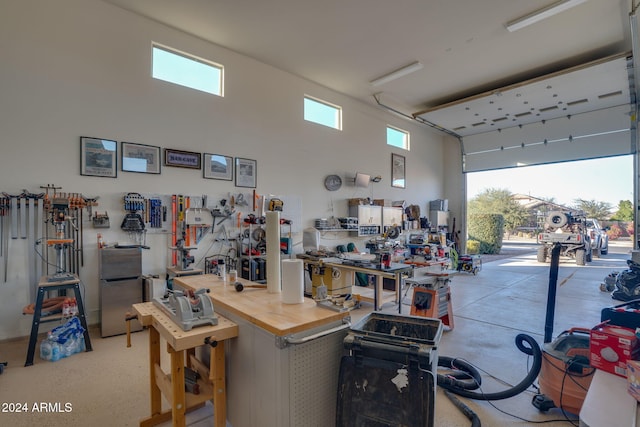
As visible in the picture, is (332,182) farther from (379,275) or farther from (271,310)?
(271,310)

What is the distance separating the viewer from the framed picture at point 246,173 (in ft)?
16.5

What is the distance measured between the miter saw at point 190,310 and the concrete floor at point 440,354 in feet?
3.08

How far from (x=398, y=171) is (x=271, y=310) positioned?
7136 mm

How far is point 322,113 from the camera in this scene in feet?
21.2

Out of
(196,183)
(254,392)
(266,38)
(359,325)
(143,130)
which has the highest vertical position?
(266,38)

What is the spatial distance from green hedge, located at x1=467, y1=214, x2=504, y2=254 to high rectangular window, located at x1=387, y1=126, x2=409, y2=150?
5071 mm

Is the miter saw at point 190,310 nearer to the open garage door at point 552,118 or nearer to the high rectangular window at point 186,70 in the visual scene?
the high rectangular window at point 186,70

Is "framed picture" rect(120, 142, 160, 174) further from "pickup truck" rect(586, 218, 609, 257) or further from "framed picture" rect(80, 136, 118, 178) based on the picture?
"pickup truck" rect(586, 218, 609, 257)

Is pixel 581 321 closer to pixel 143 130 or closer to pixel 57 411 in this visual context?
pixel 57 411

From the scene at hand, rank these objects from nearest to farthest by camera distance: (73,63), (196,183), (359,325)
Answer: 1. (359,325)
2. (73,63)
3. (196,183)

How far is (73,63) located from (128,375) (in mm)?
3608

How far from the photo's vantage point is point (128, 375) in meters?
2.68

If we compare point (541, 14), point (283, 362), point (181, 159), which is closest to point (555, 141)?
point (541, 14)

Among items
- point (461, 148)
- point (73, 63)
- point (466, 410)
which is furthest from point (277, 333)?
point (461, 148)
